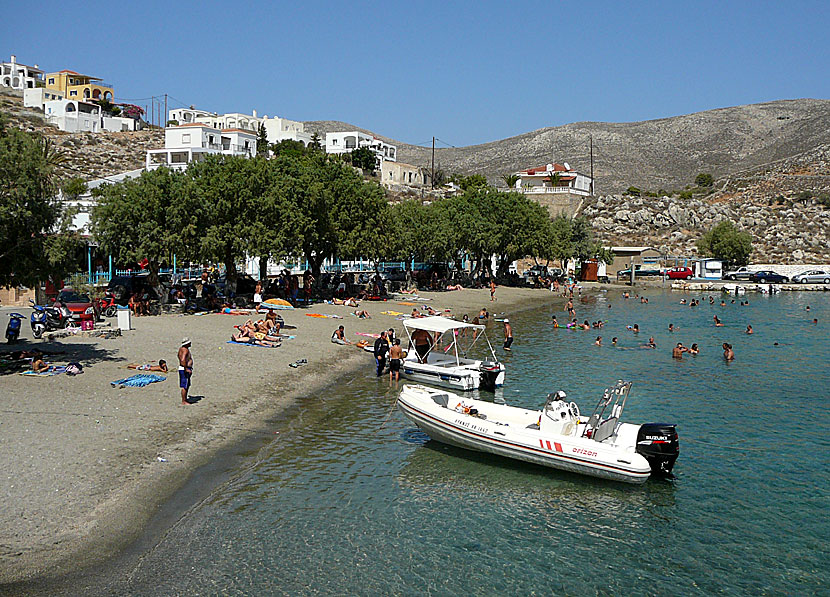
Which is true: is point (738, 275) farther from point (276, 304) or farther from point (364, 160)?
point (276, 304)

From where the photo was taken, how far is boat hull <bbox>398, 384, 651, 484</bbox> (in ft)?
52.5

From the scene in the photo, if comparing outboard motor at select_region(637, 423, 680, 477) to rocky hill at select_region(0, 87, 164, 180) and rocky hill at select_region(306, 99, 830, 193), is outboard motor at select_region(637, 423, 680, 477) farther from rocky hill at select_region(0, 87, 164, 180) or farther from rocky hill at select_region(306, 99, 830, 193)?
rocky hill at select_region(306, 99, 830, 193)

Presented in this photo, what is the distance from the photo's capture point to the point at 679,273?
83.9 meters

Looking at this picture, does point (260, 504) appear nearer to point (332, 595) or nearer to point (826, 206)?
point (332, 595)

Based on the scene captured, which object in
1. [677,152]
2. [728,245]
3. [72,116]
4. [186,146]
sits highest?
[677,152]

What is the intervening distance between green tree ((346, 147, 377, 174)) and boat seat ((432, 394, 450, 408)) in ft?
319

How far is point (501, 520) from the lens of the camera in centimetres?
1456

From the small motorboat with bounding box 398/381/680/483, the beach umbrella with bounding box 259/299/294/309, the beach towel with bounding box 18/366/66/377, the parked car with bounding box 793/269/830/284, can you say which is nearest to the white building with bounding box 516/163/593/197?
the parked car with bounding box 793/269/830/284

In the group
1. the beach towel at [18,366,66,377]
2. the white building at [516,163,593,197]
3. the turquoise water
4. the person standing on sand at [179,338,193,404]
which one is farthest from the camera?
the white building at [516,163,593,197]

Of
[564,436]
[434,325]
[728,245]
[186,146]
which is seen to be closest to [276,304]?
[434,325]

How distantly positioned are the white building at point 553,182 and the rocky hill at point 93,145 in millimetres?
61822

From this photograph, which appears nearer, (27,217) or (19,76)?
(27,217)

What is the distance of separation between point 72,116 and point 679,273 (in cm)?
11120

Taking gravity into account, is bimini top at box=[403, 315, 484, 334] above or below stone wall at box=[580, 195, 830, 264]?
below
